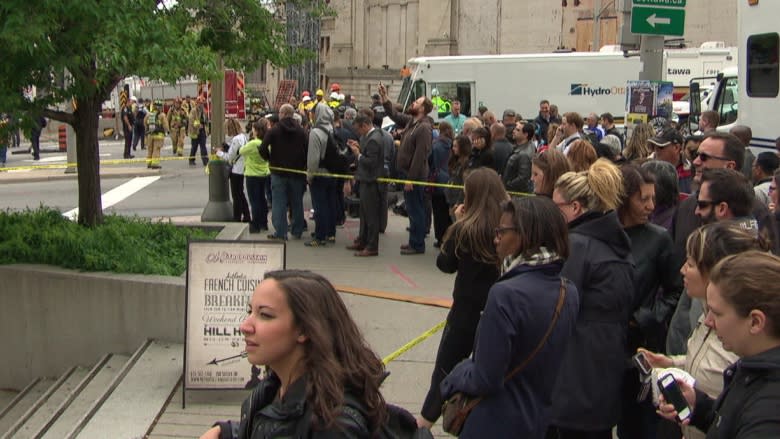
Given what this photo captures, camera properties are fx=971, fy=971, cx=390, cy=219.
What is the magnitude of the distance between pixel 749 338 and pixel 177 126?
30406 millimetres

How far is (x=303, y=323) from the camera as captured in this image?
2.84 m

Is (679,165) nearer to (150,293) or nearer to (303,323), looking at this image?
(150,293)

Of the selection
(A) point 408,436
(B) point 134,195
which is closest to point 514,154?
(A) point 408,436

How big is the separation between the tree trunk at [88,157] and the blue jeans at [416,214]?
4245 mm

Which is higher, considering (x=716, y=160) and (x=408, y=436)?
(x=716, y=160)

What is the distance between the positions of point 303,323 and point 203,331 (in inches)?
163

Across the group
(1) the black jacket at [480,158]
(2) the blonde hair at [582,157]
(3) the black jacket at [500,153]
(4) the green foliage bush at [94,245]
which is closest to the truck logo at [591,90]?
(3) the black jacket at [500,153]

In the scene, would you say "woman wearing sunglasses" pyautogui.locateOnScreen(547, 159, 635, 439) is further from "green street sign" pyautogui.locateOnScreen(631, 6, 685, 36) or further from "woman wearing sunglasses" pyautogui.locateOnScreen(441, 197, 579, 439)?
"green street sign" pyautogui.locateOnScreen(631, 6, 685, 36)

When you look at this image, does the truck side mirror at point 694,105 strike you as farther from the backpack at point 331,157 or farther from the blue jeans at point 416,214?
the backpack at point 331,157

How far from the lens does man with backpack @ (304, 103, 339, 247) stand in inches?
511

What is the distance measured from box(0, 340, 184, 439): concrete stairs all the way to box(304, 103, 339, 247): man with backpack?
5387mm

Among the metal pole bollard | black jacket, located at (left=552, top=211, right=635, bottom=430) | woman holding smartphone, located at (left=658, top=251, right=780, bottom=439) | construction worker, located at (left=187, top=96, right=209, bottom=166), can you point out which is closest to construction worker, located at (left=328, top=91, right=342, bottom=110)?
construction worker, located at (left=187, top=96, right=209, bottom=166)

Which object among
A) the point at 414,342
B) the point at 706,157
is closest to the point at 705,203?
the point at 706,157

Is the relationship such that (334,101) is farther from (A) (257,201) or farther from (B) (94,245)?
(B) (94,245)
